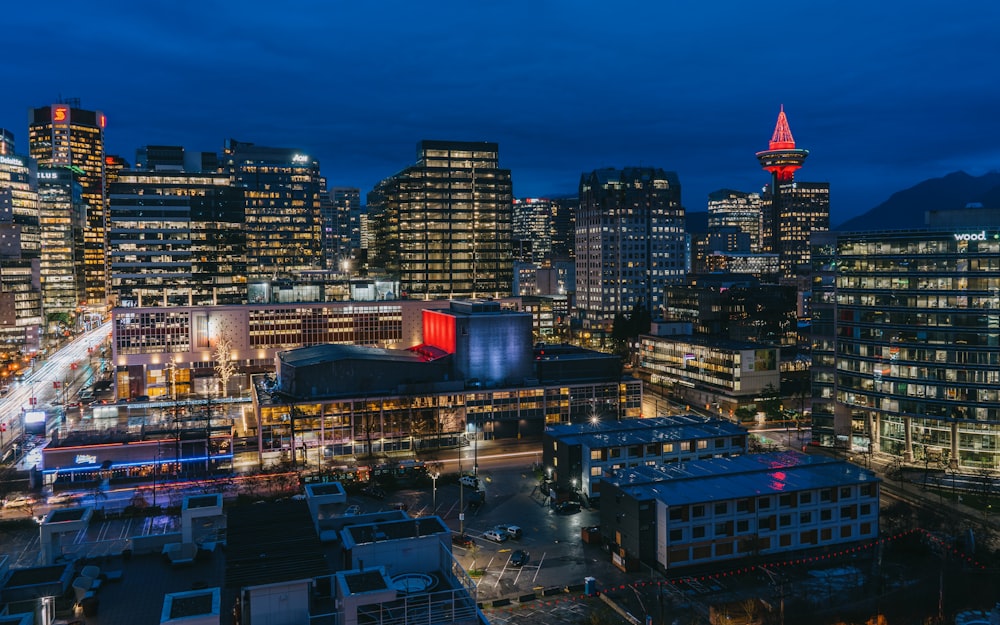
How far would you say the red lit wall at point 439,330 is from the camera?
120 metres

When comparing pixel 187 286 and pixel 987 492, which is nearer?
pixel 987 492

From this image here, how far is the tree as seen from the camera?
14400cm

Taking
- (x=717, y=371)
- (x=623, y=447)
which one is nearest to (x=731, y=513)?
(x=623, y=447)

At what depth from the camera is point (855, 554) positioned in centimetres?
6594

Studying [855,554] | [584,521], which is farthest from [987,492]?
[584,521]

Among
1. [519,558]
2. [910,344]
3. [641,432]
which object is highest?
[910,344]

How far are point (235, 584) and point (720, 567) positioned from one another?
144 ft

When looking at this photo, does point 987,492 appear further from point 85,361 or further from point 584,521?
point 85,361

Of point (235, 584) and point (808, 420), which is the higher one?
point (235, 584)

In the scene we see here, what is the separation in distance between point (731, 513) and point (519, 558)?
718 inches

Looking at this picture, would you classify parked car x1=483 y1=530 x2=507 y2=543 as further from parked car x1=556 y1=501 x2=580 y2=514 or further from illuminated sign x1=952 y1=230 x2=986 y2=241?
illuminated sign x1=952 y1=230 x2=986 y2=241

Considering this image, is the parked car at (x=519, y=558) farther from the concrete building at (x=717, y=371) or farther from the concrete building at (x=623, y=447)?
the concrete building at (x=717, y=371)

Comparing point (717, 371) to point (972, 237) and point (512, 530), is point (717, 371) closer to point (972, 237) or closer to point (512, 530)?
point (972, 237)

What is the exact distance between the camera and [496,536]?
6788 cm
